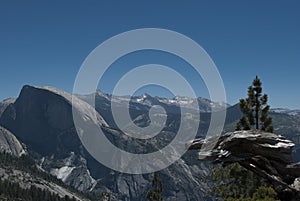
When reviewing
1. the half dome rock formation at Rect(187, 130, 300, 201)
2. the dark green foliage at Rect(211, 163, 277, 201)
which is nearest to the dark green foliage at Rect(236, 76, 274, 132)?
the dark green foliage at Rect(211, 163, 277, 201)

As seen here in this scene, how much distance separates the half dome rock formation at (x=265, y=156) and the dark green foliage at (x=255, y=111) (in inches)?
467

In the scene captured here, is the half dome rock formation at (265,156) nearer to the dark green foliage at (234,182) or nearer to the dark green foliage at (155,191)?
the dark green foliage at (234,182)

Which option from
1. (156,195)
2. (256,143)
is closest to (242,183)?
(256,143)

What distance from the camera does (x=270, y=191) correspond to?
88.4 ft

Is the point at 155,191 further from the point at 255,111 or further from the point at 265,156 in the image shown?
the point at 265,156

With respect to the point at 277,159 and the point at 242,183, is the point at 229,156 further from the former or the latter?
the point at 242,183

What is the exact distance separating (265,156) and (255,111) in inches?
546

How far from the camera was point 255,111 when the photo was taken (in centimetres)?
4150

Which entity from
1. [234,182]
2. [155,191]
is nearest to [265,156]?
[234,182]

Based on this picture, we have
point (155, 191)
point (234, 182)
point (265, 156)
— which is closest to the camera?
point (265, 156)

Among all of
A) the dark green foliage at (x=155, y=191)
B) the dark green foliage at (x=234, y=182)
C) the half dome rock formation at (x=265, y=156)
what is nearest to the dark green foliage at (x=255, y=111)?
the dark green foliage at (x=234, y=182)

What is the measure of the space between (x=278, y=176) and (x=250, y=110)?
45.8 ft

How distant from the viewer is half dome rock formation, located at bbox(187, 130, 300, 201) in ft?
90.4

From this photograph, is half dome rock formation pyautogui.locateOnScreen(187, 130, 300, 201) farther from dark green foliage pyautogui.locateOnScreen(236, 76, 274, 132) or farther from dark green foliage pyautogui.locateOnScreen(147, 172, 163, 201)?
dark green foliage pyautogui.locateOnScreen(147, 172, 163, 201)
